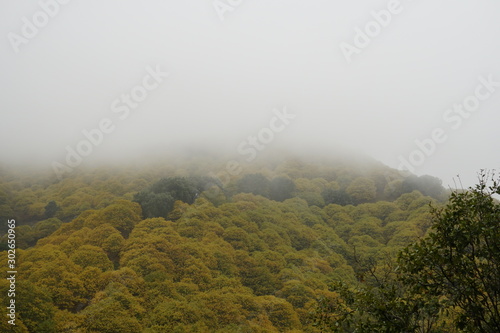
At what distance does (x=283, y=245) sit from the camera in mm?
31734

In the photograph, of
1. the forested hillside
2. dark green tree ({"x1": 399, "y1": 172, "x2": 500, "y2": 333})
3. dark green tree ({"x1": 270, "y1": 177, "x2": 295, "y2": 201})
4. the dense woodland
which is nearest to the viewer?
dark green tree ({"x1": 399, "y1": 172, "x2": 500, "y2": 333})

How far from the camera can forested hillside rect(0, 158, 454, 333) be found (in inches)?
729

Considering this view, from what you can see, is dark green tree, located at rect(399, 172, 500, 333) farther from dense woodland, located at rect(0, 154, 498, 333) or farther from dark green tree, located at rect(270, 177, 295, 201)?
dark green tree, located at rect(270, 177, 295, 201)

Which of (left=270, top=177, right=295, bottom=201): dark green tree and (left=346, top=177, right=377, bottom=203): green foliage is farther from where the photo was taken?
(left=270, top=177, right=295, bottom=201): dark green tree

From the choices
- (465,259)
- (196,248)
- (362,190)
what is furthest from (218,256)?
(362,190)

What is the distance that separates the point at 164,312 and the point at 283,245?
1527 cm

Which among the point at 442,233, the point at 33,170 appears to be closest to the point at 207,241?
the point at 442,233

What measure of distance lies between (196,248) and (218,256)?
1.93m

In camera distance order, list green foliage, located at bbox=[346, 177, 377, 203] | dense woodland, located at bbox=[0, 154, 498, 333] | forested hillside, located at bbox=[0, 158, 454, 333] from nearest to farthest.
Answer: dense woodland, located at bbox=[0, 154, 498, 333] → forested hillside, located at bbox=[0, 158, 454, 333] → green foliage, located at bbox=[346, 177, 377, 203]

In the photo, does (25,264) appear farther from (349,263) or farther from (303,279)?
(349,263)

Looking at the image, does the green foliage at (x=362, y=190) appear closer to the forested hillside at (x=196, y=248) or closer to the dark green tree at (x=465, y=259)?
the forested hillside at (x=196, y=248)

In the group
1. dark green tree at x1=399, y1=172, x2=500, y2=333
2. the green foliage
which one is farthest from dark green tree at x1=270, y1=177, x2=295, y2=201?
dark green tree at x1=399, y1=172, x2=500, y2=333

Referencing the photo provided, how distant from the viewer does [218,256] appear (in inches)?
1048

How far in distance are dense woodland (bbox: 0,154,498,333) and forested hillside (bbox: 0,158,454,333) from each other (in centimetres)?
11
